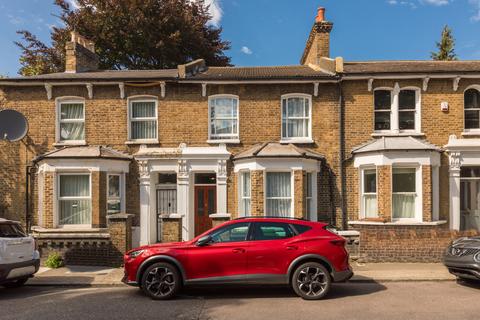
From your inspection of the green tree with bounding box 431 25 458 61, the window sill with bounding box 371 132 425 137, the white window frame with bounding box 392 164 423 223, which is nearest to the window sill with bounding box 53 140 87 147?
the window sill with bounding box 371 132 425 137

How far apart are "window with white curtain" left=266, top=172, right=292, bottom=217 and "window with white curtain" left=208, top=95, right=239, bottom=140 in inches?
88.0

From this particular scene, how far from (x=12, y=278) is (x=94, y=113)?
6.92 meters

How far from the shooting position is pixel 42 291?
7.98m

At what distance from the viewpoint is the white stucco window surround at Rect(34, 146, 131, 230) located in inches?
475

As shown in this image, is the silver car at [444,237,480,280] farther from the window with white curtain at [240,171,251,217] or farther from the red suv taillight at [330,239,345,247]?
the window with white curtain at [240,171,251,217]

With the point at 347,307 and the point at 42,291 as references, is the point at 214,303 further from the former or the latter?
the point at 42,291

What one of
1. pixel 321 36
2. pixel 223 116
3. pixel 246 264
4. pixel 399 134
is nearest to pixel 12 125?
pixel 223 116

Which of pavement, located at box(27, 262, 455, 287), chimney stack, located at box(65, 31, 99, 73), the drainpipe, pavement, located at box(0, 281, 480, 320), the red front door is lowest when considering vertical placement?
pavement, located at box(27, 262, 455, 287)

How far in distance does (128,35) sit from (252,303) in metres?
20.2

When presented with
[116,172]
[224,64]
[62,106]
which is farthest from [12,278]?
[224,64]

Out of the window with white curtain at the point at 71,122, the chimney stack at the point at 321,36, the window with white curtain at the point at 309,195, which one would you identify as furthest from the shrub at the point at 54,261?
the chimney stack at the point at 321,36

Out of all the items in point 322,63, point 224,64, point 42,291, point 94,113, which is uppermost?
point 224,64

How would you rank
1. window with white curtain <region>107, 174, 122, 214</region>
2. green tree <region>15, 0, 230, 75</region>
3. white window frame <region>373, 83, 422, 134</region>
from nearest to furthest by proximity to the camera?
1. window with white curtain <region>107, 174, 122, 214</region>
2. white window frame <region>373, 83, 422, 134</region>
3. green tree <region>15, 0, 230, 75</region>

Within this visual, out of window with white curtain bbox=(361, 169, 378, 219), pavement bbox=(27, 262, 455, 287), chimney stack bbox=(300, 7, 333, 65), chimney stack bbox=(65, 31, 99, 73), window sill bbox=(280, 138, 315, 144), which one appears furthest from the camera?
chimney stack bbox=(300, 7, 333, 65)
